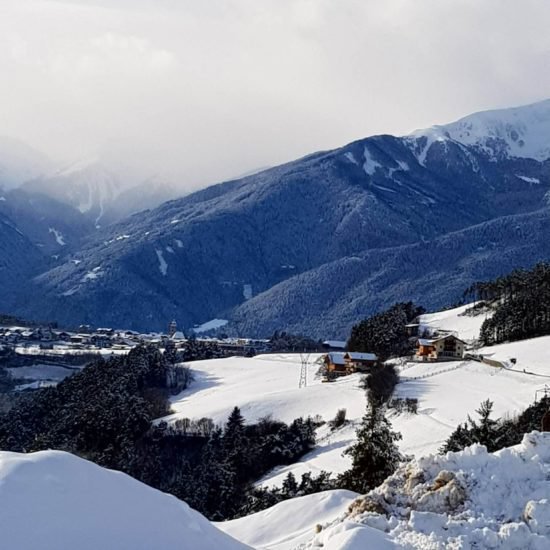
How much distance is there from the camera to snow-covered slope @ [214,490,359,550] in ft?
74.9

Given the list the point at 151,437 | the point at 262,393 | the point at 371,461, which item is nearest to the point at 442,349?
the point at 262,393

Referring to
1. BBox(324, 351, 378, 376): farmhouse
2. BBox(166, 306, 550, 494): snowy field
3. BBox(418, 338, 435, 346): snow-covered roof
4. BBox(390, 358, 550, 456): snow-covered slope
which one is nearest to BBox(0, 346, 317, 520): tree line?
BBox(166, 306, 550, 494): snowy field

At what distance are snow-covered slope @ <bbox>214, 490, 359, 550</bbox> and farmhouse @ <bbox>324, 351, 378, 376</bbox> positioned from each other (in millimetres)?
58432

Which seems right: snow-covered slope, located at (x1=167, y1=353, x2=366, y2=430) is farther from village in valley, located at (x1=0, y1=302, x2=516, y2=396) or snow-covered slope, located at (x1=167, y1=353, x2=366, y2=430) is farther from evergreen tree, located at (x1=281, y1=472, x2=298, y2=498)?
evergreen tree, located at (x1=281, y1=472, x2=298, y2=498)

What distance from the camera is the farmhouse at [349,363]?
84.6 meters

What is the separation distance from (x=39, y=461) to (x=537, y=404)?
3915 centimetres

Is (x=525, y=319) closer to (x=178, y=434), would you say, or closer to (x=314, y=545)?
(x=178, y=434)

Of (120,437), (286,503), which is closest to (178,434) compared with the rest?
(120,437)

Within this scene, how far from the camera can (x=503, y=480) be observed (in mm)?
16984

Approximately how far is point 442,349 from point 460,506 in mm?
67619

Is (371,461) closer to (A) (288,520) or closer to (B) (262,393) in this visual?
(A) (288,520)

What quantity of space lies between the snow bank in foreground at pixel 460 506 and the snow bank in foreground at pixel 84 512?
2.57 m

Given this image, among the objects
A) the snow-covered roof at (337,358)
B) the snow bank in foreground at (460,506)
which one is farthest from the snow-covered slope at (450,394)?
the snow bank in foreground at (460,506)

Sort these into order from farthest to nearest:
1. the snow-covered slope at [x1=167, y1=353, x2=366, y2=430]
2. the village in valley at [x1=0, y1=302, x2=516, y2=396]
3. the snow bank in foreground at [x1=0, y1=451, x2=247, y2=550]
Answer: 1. the village in valley at [x1=0, y1=302, x2=516, y2=396]
2. the snow-covered slope at [x1=167, y1=353, x2=366, y2=430]
3. the snow bank in foreground at [x1=0, y1=451, x2=247, y2=550]
